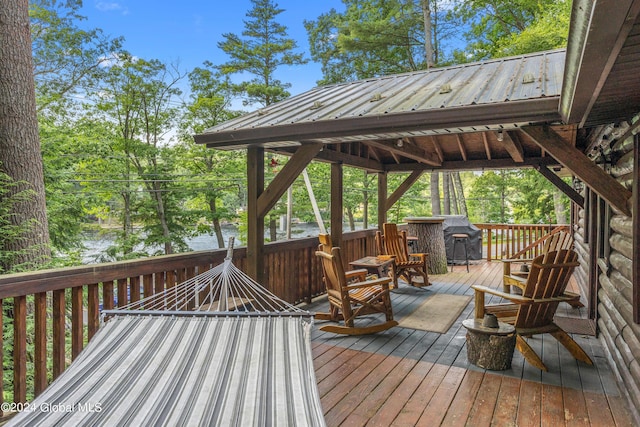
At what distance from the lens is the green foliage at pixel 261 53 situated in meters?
13.3

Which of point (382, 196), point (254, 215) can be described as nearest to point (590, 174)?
point (254, 215)

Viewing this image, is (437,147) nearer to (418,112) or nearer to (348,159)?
(348,159)

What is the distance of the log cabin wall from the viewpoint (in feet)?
8.57

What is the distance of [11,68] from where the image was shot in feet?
13.9

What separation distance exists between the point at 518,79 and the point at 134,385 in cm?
398

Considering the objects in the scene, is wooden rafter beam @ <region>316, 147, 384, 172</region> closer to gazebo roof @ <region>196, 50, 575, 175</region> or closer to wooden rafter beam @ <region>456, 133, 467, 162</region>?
gazebo roof @ <region>196, 50, 575, 175</region>

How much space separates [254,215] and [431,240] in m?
4.59

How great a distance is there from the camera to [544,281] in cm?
318

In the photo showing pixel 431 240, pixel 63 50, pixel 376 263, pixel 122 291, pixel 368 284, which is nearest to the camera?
pixel 122 291

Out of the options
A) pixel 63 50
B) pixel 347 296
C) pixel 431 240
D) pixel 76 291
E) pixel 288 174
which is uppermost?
pixel 63 50

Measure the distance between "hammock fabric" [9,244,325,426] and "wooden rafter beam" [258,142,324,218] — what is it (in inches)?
72.9

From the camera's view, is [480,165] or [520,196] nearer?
[480,165]

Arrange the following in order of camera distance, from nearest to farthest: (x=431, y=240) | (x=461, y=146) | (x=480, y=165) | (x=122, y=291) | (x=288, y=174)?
(x=122, y=291)
(x=288, y=174)
(x=461, y=146)
(x=480, y=165)
(x=431, y=240)

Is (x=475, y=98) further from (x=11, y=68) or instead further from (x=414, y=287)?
(x=11, y=68)
